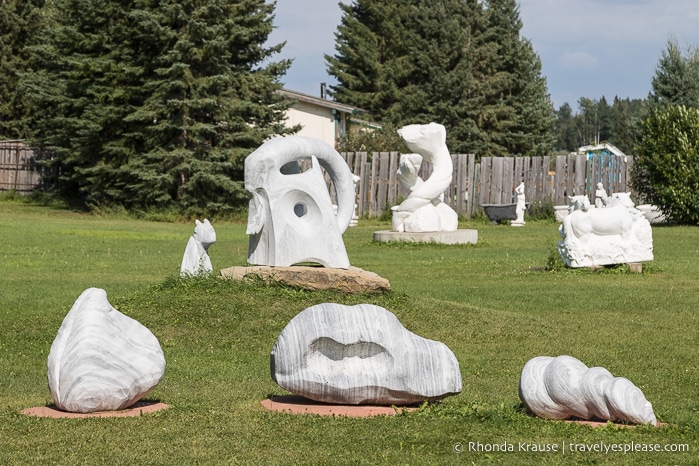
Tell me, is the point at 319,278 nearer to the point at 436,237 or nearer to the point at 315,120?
the point at 436,237

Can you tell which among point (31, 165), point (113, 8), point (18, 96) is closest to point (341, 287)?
point (113, 8)

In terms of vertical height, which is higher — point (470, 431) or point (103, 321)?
point (103, 321)

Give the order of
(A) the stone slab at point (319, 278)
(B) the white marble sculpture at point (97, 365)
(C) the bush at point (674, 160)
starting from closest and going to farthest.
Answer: (B) the white marble sculpture at point (97, 365) → (A) the stone slab at point (319, 278) → (C) the bush at point (674, 160)

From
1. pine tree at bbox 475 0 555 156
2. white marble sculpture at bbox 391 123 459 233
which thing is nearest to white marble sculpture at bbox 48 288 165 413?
white marble sculpture at bbox 391 123 459 233

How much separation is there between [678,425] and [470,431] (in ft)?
4.70

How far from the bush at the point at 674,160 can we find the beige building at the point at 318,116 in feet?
53.4

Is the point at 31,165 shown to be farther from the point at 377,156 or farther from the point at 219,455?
the point at 219,455

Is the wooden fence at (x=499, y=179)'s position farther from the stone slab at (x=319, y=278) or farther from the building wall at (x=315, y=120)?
the stone slab at (x=319, y=278)

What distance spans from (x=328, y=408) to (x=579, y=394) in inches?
68.4

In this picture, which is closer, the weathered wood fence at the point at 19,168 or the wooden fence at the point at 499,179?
the wooden fence at the point at 499,179

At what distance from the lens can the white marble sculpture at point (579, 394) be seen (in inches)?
284

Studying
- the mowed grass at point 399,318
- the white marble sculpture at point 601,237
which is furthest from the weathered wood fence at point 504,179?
the white marble sculpture at point 601,237

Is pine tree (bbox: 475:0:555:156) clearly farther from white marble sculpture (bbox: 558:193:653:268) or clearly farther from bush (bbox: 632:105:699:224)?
white marble sculpture (bbox: 558:193:653:268)

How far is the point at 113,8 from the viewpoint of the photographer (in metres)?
37.3
